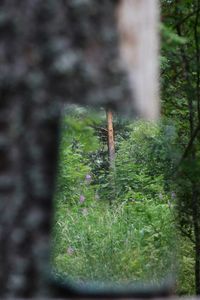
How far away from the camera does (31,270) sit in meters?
1.04

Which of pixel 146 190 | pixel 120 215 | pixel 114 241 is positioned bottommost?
pixel 114 241

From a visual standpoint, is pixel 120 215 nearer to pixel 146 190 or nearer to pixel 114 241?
pixel 114 241

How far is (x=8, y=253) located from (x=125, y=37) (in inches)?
15.3

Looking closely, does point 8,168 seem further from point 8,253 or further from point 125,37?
point 125,37

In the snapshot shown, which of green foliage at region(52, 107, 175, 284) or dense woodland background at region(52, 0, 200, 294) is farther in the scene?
green foliage at region(52, 107, 175, 284)

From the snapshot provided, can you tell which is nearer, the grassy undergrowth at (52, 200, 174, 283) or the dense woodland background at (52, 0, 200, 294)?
the dense woodland background at (52, 0, 200, 294)

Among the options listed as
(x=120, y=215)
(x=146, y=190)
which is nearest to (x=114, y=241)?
(x=120, y=215)

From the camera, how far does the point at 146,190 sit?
251 inches

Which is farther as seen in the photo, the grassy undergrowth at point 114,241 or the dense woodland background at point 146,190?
the grassy undergrowth at point 114,241

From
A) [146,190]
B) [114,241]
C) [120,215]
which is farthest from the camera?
[146,190]

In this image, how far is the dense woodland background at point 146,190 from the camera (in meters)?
3.79

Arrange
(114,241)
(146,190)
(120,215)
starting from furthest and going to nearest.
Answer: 1. (146,190)
2. (120,215)
3. (114,241)

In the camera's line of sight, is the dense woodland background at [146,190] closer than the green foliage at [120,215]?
Yes

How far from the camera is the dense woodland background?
379 cm
